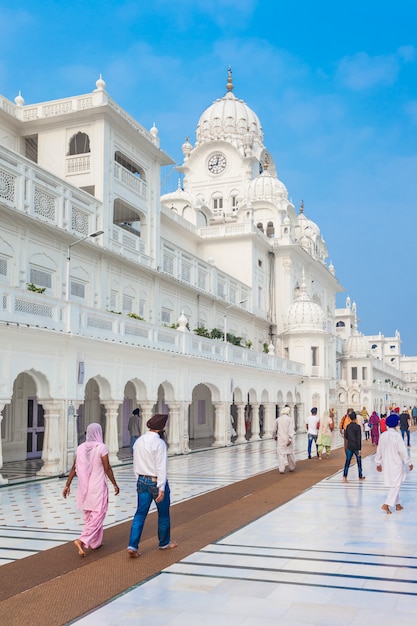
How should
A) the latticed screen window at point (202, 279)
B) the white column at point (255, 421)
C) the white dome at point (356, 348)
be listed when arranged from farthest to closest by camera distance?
the white dome at point (356, 348) < the latticed screen window at point (202, 279) < the white column at point (255, 421)

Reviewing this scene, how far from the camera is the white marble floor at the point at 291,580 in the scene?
5.16 m

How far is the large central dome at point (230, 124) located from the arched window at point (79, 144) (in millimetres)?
27573

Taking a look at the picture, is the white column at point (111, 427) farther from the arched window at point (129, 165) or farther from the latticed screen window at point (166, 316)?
the latticed screen window at point (166, 316)

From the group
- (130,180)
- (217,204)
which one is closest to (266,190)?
(217,204)

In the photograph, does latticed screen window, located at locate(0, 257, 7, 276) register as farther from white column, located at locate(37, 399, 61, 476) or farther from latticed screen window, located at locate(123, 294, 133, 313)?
latticed screen window, located at locate(123, 294, 133, 313)

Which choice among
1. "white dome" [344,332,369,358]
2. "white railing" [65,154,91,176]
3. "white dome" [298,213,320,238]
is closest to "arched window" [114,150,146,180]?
"white railing" [65,154,91,176]

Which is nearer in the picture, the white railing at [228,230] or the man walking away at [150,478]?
the man walking away at [150,478]

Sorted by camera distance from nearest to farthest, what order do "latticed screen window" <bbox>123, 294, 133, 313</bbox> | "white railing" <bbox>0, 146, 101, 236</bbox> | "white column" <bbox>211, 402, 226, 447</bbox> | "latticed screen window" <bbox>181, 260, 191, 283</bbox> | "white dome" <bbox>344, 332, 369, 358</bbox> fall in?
"white railing" <bbox>0, 146, 101, 236</bbox>, "latticed screen window" <bbox>123, 294, 133, 313</bbox>, "white column" <bbox>211, 402, 226, 447</bbox>, "latticed screen window" <bbox>181, 260, 191, 283</bbox>, "white dome" <bbox>344, 332, 369, 358</bbox>

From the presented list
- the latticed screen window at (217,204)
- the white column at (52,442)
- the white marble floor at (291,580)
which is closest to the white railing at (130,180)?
the white column at (52,442)

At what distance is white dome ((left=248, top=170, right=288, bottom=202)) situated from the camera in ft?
153

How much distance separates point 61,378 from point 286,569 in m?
Result: 10.3

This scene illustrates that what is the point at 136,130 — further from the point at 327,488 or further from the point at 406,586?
the point at 406,586

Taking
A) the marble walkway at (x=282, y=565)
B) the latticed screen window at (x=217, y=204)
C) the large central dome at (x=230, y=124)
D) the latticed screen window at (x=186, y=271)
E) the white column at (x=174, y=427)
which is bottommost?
the marble walkway at (x=282, y=565)

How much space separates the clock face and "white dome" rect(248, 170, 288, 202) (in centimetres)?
427
